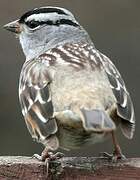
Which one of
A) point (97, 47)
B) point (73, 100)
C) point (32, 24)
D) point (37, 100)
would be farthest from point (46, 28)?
point (97, 47)

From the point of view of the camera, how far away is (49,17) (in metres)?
7.21

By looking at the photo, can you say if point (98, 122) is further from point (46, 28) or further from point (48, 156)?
point (46, 28)

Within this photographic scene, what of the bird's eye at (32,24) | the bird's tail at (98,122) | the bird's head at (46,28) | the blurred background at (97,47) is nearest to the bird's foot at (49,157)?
the bird's tail at (98,122)

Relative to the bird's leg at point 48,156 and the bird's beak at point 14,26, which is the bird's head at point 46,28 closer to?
the bird's beak at point 14,26

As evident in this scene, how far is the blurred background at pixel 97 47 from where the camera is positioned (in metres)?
10.4

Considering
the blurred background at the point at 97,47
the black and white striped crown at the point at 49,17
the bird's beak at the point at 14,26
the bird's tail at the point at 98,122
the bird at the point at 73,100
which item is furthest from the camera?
the blurred background at the point at 97,47

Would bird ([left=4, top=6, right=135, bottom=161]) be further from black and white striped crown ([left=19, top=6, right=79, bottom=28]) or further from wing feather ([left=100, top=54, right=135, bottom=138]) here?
black and white striped crown ([left=19, top=6, right=79, bottom=28])

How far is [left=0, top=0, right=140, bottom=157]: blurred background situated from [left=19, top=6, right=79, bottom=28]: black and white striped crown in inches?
97.3

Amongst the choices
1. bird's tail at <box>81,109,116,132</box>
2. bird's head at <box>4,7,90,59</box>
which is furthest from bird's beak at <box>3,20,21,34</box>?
bird's tail at <box>81,109,116,132</box>

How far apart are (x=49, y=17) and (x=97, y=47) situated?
385 centimetres

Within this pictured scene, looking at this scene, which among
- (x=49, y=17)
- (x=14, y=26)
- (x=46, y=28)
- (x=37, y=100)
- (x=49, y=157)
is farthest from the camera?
(x=14, y=26)

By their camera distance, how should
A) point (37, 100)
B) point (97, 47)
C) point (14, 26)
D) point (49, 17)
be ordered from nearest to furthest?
point (37, 100), point (49, 17), point (14, 26), point (97, 47)

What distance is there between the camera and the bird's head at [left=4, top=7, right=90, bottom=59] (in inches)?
282

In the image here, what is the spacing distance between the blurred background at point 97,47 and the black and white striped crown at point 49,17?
2471mm
